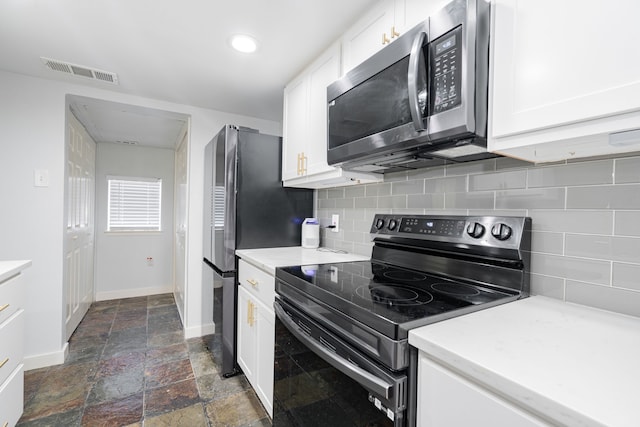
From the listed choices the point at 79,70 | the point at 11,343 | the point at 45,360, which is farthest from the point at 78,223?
A: the point at 11,343

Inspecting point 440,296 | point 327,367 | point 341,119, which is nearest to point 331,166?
point 341,119

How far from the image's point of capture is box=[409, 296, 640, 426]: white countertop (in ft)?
1.52

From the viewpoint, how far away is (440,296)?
39.1 inches

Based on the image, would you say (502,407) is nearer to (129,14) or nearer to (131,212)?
(129,14)

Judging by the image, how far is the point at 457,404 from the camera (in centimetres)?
63

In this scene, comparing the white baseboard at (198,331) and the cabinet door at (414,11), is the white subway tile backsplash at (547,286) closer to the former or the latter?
the cabinet door at (414,11)

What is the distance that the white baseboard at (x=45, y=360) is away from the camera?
2176 millimetres

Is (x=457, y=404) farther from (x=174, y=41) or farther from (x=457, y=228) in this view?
(x=174, y=41)

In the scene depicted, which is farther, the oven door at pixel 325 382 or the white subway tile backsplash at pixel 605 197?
the white subway tile backsplash at pixel 605 197

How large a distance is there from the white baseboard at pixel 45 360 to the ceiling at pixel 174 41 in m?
2.01

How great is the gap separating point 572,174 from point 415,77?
2.03ft

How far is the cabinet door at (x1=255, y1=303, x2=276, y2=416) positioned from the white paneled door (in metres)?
1.86

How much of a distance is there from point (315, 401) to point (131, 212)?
4.16 meters

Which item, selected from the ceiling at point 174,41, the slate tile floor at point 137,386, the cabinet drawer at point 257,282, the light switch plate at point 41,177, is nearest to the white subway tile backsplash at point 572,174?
the ceiling at point 174,41
